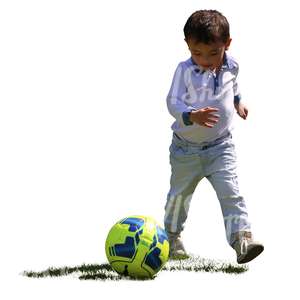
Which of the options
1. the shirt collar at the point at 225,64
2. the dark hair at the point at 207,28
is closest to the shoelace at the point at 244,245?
the shirt collar at the point at 225,64

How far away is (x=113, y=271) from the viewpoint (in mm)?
8266

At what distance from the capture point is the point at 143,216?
810cm

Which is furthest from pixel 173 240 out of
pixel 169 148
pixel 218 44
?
pixel 218 44

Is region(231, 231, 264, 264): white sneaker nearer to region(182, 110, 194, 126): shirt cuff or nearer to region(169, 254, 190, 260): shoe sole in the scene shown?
region(169, 254, 190, 260): shoe sole

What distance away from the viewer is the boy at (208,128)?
27.3 ft

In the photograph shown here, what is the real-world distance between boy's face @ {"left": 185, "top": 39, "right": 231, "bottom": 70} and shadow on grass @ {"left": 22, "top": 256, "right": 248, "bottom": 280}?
80.4 inches

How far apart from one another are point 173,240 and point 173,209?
38 centimetres

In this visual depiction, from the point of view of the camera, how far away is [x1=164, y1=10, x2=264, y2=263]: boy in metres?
8.33

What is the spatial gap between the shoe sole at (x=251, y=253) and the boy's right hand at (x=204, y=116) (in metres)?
1.36

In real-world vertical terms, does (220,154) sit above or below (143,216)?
above

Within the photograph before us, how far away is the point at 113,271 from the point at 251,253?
1431mm

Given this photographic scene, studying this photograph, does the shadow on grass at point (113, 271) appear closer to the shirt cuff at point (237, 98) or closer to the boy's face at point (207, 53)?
the shirt cuff at point (237, 98)

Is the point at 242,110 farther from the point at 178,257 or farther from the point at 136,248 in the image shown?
the point at 136,248

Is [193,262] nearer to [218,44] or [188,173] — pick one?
[188,173]
